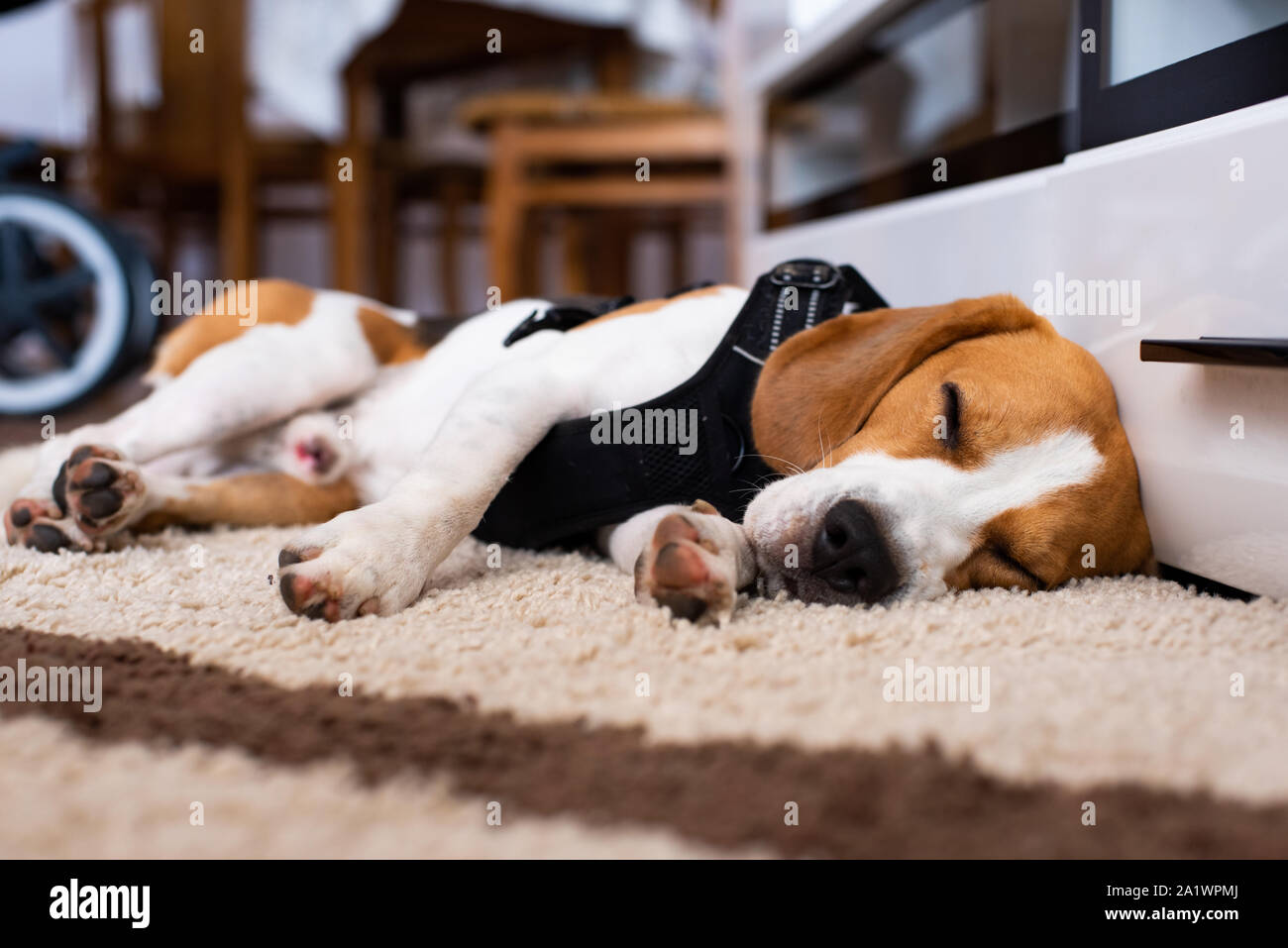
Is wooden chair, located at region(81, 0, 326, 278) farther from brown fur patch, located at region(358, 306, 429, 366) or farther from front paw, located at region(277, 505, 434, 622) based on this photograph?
front paw, located at region(277, 505, 434, 622)

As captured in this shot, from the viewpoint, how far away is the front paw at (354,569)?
128 centimetres

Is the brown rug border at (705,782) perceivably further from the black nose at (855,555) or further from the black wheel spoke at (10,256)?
the black wheel spoke at (10,256)

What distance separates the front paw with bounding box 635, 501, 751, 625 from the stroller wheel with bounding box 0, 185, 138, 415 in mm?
2425

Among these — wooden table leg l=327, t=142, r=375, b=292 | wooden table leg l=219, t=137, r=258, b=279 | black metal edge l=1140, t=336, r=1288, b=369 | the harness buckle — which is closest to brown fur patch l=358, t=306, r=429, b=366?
the harness buckle

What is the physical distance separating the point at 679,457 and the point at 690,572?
0.39 meters

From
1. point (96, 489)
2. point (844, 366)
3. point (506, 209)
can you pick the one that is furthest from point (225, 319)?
point (506, 209)

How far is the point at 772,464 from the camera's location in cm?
157

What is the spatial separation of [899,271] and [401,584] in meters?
1.58

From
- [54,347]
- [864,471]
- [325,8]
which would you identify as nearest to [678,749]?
[864,471]

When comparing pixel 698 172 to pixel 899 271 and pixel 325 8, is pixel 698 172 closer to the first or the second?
pixel 325 8

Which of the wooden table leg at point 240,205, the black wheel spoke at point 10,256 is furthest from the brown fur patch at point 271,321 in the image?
the wooden table leg at point 240,205

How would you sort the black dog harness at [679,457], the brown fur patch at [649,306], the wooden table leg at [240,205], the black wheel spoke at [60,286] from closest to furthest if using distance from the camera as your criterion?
the black dog harness at [679,457], the brown fur patch at [649,306], the black wheel spoke at [60,286], the wooden table leg at [240,205]

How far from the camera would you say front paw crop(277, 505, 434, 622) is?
4.20ft

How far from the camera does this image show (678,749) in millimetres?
892
